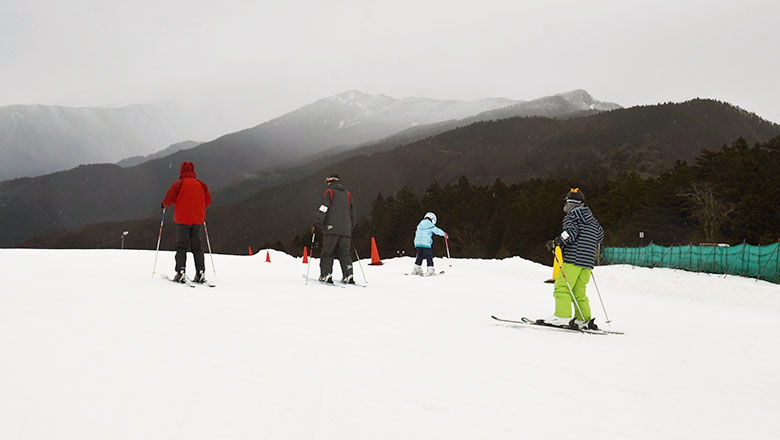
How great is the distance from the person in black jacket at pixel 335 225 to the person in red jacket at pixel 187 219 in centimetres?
218

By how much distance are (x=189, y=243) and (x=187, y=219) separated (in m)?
0.51

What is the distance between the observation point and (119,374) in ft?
10.8

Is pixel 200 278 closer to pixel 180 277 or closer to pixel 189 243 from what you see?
pixel 180 277

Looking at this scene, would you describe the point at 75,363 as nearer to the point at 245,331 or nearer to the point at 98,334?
the point at 98,334

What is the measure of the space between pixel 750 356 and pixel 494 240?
68.9 meters

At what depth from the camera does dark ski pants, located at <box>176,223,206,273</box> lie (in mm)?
8758

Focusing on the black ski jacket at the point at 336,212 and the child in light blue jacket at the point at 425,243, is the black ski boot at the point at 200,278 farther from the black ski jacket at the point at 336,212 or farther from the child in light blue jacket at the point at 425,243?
the child in light blue jacket at the point at 425,243

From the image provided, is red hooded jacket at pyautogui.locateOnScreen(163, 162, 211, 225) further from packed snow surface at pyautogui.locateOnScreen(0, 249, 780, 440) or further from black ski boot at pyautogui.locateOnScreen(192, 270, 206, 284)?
packed snow surface at pyautogui.locateOnScreen(0, 249, 780, 440)

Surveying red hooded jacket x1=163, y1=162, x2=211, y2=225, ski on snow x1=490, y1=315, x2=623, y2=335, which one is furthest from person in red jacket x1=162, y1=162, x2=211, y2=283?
ski on snow x1=490, y1=315, x2=623, y2=335

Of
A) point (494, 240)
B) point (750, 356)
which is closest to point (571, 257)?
point (750, 356)

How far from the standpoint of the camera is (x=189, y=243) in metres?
9.02

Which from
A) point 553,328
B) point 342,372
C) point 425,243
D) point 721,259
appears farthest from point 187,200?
point 721,259

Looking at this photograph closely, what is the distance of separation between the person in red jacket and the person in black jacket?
218 centimetres

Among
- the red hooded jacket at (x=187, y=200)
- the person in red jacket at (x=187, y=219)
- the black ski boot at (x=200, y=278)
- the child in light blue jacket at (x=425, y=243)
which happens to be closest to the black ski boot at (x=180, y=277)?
the person in red jacket at (x=187, y=219)
